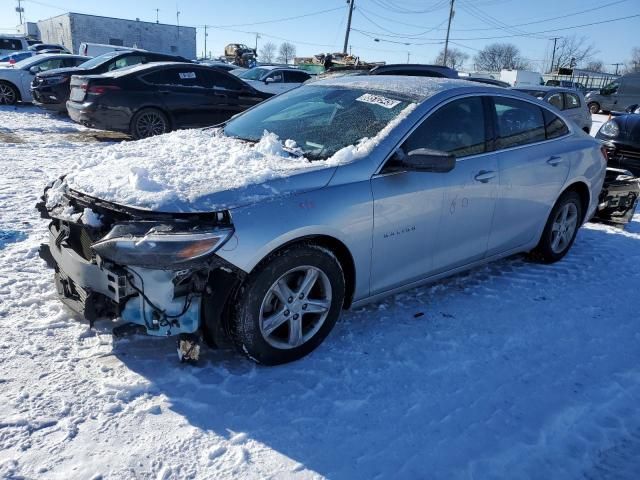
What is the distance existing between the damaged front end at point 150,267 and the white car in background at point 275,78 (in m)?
13.3

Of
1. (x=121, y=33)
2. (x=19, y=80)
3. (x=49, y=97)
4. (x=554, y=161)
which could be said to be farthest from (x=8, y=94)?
(x=121, y=33)

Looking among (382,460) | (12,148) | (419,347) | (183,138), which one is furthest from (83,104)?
(382,460)

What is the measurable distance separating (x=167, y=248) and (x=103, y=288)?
0.55 metres

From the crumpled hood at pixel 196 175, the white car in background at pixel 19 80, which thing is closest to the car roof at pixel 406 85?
the crumpled hood at pixel 196 175

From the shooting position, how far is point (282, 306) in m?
3.02

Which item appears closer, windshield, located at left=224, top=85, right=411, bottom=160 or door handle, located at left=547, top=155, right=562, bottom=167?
windshield, located at left=224, top=85, right=411, bottom=160

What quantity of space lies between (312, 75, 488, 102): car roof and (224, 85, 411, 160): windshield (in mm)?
78

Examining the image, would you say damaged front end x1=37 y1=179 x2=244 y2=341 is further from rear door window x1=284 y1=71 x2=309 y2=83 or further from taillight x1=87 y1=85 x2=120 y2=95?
rear door window x1=284 y1=71 x2=309 y2=83

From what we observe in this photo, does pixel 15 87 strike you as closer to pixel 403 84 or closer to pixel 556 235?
pixel 403 84

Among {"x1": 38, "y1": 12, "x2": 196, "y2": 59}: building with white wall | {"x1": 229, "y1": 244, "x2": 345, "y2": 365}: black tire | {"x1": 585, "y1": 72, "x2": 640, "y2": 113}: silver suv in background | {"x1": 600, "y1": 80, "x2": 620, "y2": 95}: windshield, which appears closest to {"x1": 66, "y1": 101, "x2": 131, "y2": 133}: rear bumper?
{"x1": 229, "y1": 244, "x2": 345, "y2": 365}: black tire

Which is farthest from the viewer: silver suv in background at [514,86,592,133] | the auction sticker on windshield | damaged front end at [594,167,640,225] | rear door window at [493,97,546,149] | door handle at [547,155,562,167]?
silver suv in background at [514,86,592,133]

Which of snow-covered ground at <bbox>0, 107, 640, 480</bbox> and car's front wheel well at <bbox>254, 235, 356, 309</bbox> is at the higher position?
car's front wheel well at <bbox>254, 235, 356, 309</bbox>

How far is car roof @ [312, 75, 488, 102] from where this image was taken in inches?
148

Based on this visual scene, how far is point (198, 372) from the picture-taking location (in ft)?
9.71
